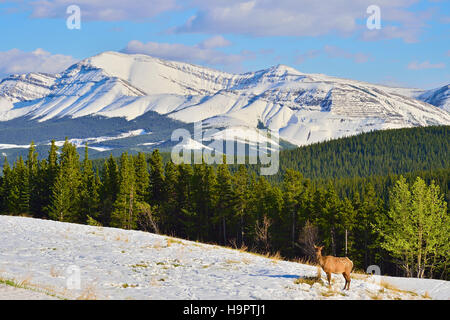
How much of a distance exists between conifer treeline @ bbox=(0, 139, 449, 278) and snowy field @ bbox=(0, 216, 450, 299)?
38466 millimetres

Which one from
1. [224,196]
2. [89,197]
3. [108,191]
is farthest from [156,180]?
[224,196]

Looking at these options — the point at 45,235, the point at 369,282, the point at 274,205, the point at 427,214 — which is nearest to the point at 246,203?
the point at 274,205

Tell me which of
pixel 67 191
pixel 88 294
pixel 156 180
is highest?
pixel 156 180

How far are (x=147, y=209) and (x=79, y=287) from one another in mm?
52066

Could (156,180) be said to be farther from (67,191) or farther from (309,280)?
(309,280)

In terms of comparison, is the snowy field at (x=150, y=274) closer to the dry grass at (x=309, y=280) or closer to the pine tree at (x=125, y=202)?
the dry grass at (x=309, y=280)

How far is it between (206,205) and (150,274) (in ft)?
178

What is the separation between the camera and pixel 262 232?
219 feet

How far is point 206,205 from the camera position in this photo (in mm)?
73875

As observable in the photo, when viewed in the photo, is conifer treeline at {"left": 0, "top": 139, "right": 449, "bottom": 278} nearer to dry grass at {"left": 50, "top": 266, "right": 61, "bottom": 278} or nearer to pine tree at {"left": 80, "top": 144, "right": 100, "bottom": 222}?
pine tree at {"left": 80, "top": 144, "right": 100, "bottom": 222}

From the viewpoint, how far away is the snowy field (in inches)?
650

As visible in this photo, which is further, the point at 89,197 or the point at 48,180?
the point at 48,180
